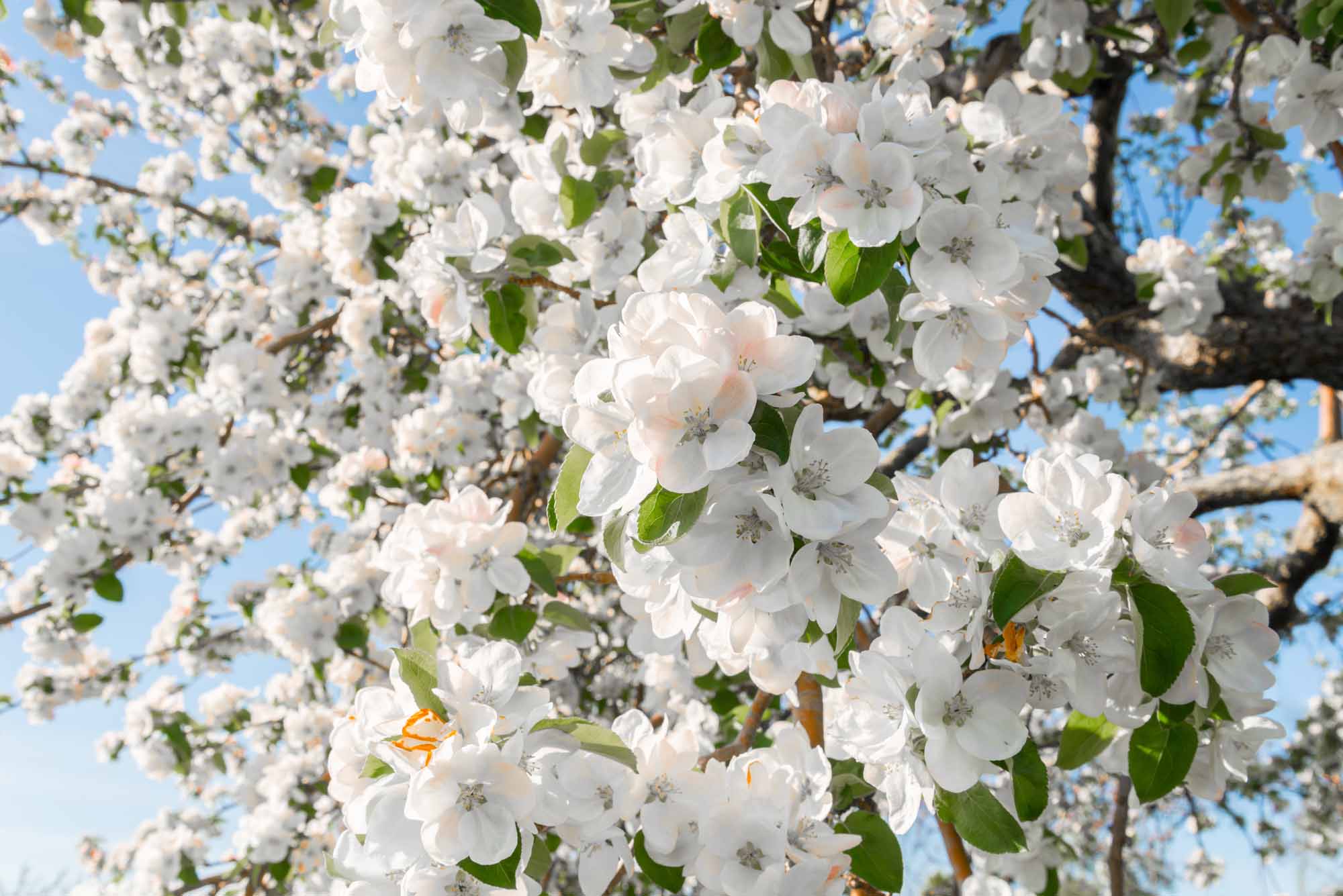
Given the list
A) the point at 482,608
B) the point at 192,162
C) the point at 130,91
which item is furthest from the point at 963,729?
the point at 130,91

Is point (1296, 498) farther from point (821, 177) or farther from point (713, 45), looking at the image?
point (821, 177)

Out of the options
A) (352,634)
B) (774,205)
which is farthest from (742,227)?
(352,634)

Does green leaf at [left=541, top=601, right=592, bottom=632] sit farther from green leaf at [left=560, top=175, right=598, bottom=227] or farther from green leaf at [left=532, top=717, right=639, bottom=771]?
green leaf at [left=560, top=175, right=598, bottom=227]

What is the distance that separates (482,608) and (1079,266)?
5.66ft

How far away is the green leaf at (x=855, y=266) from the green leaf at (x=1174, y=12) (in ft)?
3.73

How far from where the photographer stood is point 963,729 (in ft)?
3.16

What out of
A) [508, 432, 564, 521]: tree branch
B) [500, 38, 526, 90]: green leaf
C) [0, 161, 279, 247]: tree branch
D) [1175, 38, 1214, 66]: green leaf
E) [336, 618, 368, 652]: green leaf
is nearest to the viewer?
[500, 38, 526, 90]: green leaf

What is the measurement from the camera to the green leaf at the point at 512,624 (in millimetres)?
1538

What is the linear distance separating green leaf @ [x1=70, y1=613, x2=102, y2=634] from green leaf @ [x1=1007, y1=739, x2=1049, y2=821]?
3.09 m

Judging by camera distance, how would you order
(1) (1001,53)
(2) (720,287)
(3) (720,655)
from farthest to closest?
(1) (1001,53)
(2) (720,287)
(3) (720,655)

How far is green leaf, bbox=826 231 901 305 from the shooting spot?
1.01 meters

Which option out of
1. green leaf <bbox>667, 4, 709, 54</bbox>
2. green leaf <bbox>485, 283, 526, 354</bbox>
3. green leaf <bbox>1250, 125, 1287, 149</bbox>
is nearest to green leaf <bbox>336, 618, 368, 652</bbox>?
green leaf <bbox>485, 283, 526, 354</bbox>

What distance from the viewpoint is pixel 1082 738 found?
112 centimetres

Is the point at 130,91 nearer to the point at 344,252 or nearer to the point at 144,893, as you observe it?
the point at 344,252
